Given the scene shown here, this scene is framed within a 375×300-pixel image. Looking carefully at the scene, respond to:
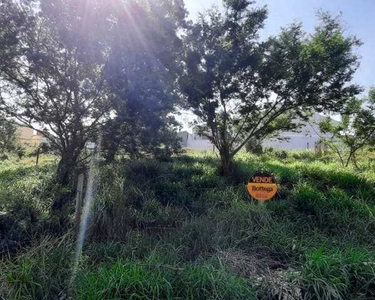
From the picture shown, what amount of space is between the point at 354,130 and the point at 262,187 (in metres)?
6.81

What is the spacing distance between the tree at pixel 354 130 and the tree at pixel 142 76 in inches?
223

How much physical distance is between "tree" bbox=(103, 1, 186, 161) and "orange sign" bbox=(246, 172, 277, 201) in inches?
105

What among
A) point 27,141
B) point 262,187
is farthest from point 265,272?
point 27,141

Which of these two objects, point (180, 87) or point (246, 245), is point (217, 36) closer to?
point (180, 87)

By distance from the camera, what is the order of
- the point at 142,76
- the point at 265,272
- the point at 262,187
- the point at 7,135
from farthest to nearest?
the point at 7,135, the point at 142,76, the point at 262,187, the point at 265,272

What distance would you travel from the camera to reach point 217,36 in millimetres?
7555

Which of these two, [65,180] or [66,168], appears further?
[66,168]

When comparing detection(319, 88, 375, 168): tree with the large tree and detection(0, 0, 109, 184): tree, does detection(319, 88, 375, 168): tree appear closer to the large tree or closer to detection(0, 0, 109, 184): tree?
the large tree

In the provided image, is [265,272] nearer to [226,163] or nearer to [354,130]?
[226,163]

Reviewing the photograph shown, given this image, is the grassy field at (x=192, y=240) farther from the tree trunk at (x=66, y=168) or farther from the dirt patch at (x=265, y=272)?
the tree trunk at (x=66, y=168)

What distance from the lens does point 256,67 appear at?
7266mm

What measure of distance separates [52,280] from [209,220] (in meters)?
2.25

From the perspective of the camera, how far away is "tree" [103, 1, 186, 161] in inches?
233

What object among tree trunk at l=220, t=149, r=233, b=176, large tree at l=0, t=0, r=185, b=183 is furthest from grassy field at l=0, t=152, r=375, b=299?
large tree at l=0, t=0, r=185, b=183
